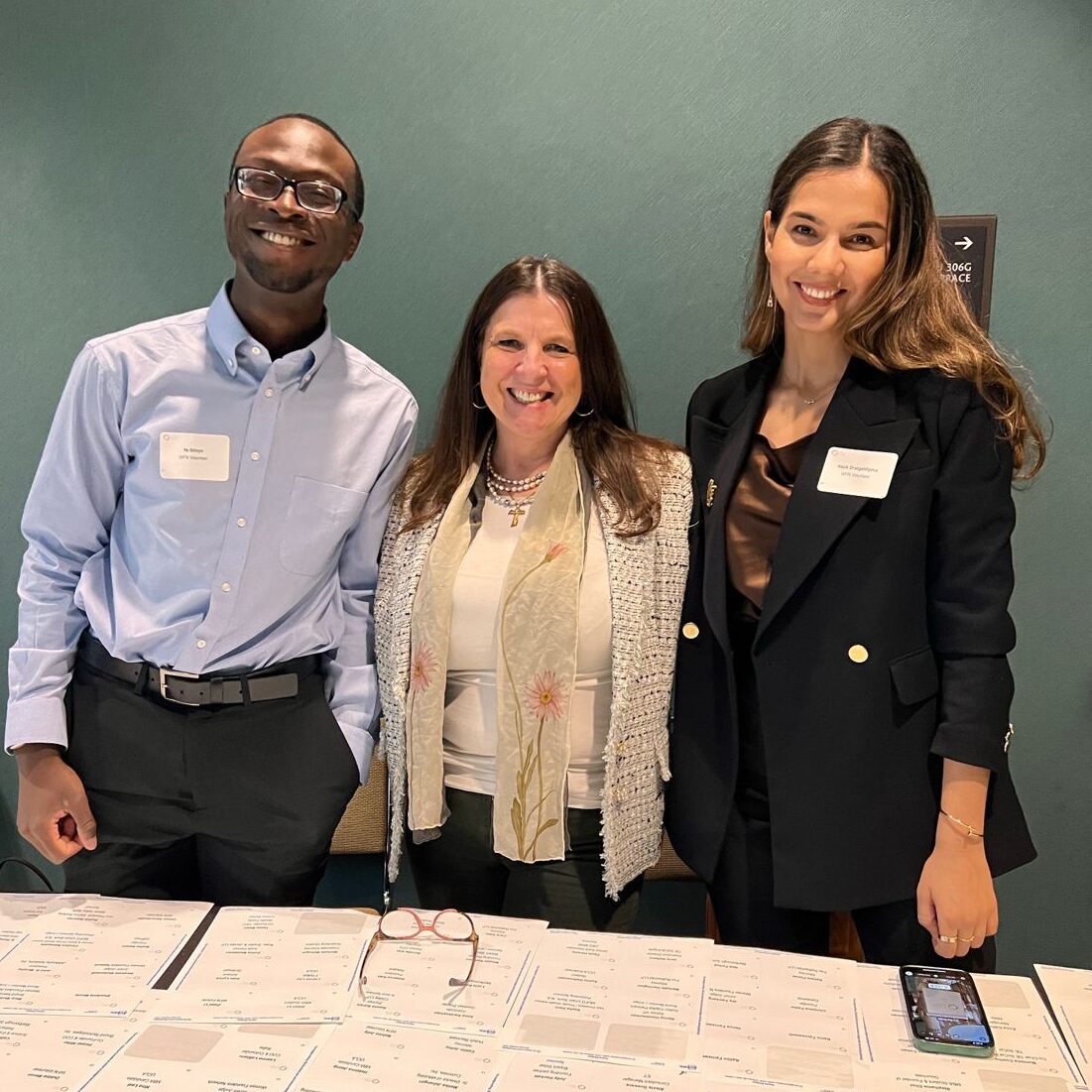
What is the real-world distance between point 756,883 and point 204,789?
3.01 ft

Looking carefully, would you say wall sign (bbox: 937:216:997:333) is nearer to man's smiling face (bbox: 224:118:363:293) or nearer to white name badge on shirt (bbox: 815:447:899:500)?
white name badge on shirt (bbox: 815:447:899:500)

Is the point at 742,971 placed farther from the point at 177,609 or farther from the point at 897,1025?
the point at 177,609

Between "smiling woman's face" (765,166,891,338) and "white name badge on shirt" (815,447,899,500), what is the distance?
210mm

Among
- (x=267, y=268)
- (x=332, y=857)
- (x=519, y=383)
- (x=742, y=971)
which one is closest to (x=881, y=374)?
(x=519, y=383)

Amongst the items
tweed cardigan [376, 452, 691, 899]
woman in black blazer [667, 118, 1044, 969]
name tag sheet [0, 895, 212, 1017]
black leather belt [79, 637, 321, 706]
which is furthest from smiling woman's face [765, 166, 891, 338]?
name tag sheet [0, 895, 212, 1017]

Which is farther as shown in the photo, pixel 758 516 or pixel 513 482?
pixel 513 482

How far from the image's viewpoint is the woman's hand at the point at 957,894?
147 cm

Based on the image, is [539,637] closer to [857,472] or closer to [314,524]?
[314,524]

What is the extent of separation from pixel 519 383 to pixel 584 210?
28.9 inches

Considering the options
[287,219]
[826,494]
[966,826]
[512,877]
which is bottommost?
[512,877]

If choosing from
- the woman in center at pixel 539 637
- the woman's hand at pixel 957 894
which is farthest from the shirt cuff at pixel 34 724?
the woman's hand at pixel 957 894

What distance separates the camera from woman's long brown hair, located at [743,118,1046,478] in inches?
60.0

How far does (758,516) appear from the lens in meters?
1.59

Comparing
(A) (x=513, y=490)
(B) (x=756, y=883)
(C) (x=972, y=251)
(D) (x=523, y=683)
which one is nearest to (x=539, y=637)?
(D) (x=523, y=683)
